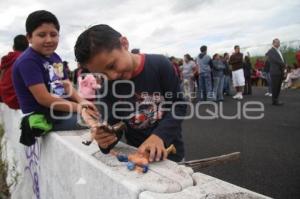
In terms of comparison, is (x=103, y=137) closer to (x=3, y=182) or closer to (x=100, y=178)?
(x=100, y=178)

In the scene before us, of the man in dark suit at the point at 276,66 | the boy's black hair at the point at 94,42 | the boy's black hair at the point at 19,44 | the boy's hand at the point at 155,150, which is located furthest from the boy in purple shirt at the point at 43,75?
the man in dark suit at the point at 276,66

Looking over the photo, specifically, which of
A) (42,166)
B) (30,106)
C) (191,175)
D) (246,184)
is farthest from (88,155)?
(246,184)

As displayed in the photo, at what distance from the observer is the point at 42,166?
2.86m

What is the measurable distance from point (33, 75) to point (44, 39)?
42 cm

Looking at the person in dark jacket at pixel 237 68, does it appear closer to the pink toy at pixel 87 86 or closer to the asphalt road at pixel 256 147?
the asphalt road at pixel 256 147

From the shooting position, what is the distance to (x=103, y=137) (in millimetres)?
1831

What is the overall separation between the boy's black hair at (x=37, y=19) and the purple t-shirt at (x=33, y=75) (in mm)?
195

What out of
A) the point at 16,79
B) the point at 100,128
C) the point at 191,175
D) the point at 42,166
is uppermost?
Answer: the point at 16,79

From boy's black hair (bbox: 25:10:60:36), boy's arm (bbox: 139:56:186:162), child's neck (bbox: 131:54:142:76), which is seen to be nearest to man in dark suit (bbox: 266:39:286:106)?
boy's black hair (bbox: 25:10:60:36)

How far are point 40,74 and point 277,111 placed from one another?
8204 mm

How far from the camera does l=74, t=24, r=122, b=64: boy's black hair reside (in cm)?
191

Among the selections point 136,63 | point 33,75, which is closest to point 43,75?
point 33,75

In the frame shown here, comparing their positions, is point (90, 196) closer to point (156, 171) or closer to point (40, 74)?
point (156, 171)

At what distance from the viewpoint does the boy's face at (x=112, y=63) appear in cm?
190
